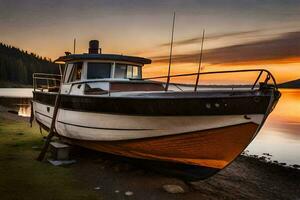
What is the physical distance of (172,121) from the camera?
23.5ft

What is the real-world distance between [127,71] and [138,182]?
176 inches

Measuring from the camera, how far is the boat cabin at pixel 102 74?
9.53m

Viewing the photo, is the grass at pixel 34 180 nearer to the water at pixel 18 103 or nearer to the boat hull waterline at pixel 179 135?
the boat hull waterline at pixel 179 135

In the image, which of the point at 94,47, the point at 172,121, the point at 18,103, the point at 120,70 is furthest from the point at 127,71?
the point at 18,103

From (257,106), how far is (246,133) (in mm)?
728

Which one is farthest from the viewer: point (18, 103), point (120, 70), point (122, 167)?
point (18, 103)

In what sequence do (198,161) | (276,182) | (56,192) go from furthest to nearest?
(276,182), (198,161), (56,192)

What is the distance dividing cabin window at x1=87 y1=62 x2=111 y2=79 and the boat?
1.20ft

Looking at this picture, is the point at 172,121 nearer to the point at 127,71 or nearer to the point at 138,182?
the point at 138,182

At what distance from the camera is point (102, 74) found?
1049cm

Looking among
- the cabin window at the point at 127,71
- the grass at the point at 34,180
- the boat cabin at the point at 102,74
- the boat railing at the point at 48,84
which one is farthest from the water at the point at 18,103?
the cabin window at the point at 127,71

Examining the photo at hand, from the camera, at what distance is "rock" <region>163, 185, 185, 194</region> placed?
24.3 ft

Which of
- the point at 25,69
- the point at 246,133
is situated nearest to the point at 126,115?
the point at 246,133

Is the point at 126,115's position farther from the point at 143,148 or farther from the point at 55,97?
the point at 55,97
